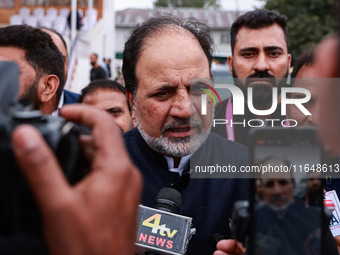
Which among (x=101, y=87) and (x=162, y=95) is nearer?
(x=162, y=95)

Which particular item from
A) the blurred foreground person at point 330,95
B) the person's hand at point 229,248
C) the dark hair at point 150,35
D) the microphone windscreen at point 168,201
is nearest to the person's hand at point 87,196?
the blurred foreground person at point 330,95

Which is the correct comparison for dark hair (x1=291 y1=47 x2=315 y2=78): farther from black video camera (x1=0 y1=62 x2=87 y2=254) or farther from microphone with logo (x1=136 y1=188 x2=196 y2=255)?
black video camera (x1=0 y1=62 x2=87 y2=254)

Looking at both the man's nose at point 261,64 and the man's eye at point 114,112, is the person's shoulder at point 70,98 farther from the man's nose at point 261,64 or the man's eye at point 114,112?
the man's nose at point 261,64

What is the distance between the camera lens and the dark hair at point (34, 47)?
2080 millimetres

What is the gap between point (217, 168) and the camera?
5.92 feet

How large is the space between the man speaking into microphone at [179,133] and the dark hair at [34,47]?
1.60 feet

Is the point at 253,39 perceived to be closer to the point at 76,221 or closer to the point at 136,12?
the point at 76,221

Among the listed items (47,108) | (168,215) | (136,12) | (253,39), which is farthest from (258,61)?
(136,12)

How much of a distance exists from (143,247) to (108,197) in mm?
679

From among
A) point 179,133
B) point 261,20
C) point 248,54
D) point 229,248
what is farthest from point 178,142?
point 261,20

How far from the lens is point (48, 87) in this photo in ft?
7.04

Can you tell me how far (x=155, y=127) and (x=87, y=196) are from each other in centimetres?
113

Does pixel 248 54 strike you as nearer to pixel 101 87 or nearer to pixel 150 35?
pixel 101 87

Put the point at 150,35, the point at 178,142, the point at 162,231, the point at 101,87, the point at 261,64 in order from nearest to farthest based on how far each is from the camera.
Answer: the point at 162,231 → the point at 178,142 → the point at 150,35 → the point at 261,64 → the point at 101,87
